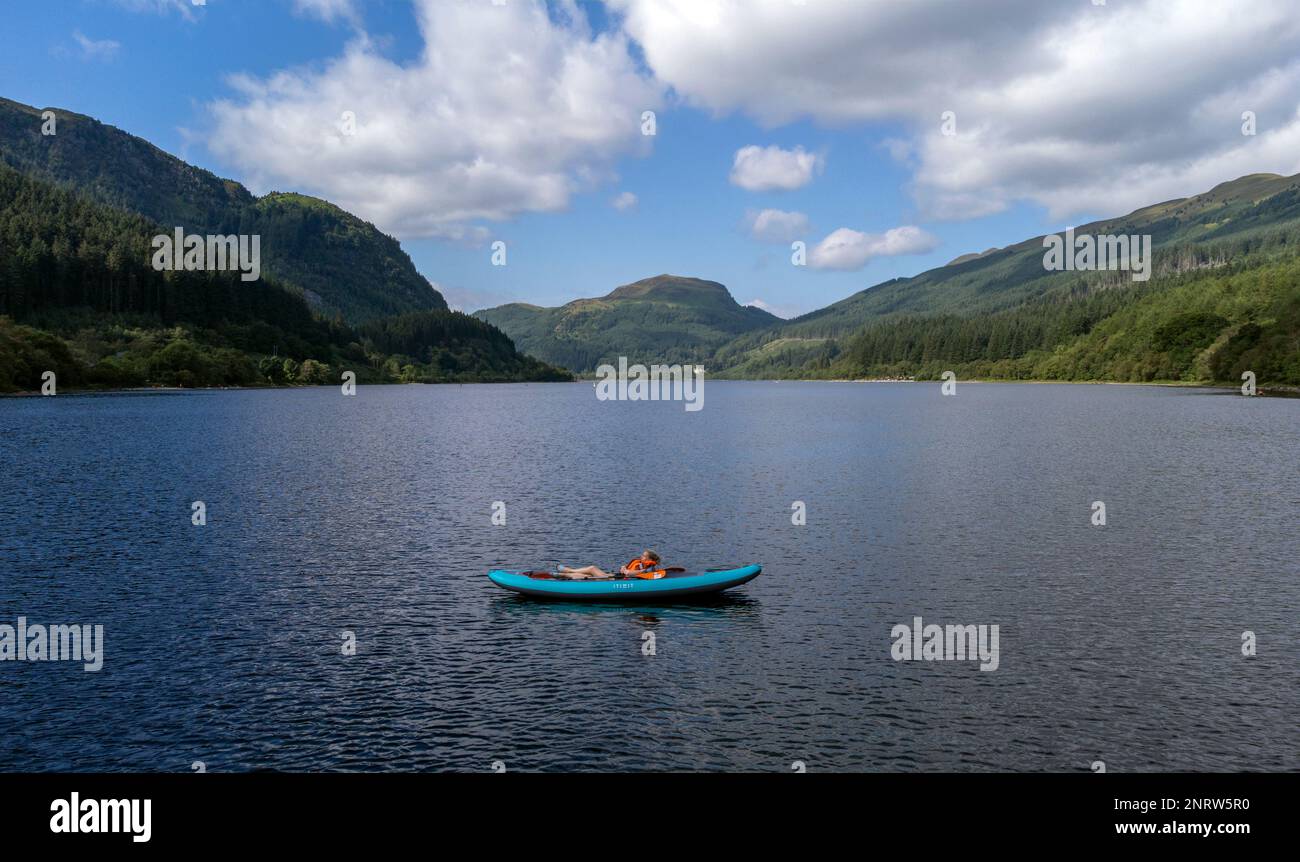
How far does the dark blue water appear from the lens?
1027 inches

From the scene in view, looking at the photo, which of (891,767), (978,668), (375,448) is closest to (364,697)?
(891,767)

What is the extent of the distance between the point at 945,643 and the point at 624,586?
15.2 metres

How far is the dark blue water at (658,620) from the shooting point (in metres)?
26.1

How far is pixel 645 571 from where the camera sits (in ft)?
139

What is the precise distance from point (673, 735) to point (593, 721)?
2900 mm

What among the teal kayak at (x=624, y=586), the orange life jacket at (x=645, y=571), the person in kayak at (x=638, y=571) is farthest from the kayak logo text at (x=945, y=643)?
the person in kayak at (x=638, y=571)

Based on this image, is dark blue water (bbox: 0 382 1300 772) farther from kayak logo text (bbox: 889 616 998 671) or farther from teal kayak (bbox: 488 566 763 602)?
teal kayak (bbox: 488 566 763 602)

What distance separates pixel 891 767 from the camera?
24359mm

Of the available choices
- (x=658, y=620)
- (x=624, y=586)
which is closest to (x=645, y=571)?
(x=624, y=586)
